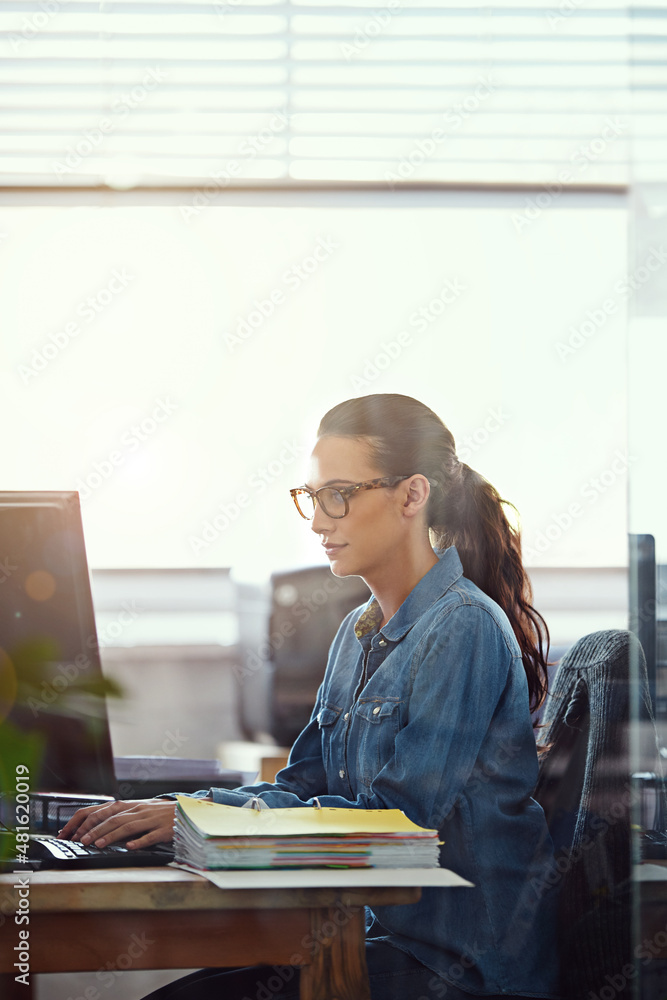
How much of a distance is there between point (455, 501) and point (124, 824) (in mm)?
711

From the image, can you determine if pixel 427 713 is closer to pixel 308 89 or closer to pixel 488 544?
pixel 488 544

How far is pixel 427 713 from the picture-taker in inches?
41.4

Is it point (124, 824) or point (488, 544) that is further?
point (488, 544)

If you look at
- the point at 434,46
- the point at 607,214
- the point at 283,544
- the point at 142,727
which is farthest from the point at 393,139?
the point at 142,727

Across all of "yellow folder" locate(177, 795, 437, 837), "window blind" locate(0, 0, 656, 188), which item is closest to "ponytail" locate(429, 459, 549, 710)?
"yellow folder" locate(177, 795, 437, 837)

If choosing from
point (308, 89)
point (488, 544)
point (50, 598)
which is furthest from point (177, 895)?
point (308, 89)

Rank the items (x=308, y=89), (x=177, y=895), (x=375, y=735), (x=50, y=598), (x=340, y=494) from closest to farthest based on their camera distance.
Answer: (x=177, y=895)
(x=50, y=598)
(x=375, y=735)
(x=340, y=494)
(x=308, y=89)

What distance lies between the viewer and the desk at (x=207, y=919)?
735mm

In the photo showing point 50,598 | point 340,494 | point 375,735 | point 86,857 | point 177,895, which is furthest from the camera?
point 340,494

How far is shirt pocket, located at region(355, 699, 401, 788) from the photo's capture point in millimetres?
1148

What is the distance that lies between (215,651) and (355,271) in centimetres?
173

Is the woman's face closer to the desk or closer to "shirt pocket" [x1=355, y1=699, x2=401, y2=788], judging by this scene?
"shirt pocket" [x1=355, y1=699, x2=401, y2=788]

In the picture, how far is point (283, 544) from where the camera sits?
11.7 ft

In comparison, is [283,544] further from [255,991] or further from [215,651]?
[255,991]
